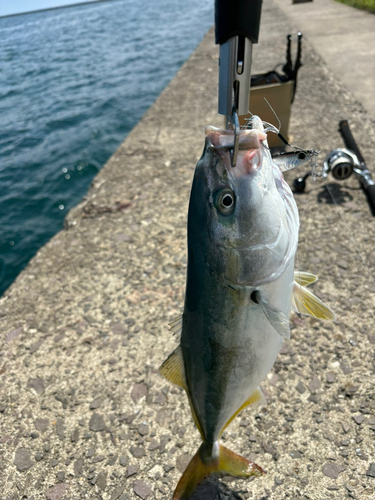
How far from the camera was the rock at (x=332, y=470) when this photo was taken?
1910 millimetres

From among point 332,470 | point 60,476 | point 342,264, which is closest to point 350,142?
point 342,264

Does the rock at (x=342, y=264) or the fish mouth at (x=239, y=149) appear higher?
the fish mouth at (x=239, y=149)

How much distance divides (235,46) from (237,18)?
95 mm

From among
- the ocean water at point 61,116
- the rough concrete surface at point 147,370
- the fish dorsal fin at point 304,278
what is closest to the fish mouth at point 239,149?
the fish dorsal fin at point 304,278

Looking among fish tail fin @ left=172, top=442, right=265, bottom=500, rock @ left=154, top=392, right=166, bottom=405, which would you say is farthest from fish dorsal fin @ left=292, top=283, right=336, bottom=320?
rock @ left=154, top=392, right=166, bottom=405

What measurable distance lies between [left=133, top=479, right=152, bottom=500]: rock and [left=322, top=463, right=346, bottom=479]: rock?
1.02 meters

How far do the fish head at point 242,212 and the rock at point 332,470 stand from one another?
130cm

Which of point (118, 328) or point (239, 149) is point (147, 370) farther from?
point (239, 149)

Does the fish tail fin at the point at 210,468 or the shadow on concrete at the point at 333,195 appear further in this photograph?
the shadow on concrete at the point at 333,195

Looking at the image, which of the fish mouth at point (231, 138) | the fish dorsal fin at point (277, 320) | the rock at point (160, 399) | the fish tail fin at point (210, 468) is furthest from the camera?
the rock at point (160, 399)

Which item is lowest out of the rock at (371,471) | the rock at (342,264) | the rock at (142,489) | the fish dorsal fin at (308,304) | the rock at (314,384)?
the rock at (142,489)

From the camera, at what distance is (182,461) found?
81.7 inches

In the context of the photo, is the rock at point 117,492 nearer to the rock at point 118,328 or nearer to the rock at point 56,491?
the rock at point 56,491

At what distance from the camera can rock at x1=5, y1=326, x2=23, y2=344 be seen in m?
2.96
